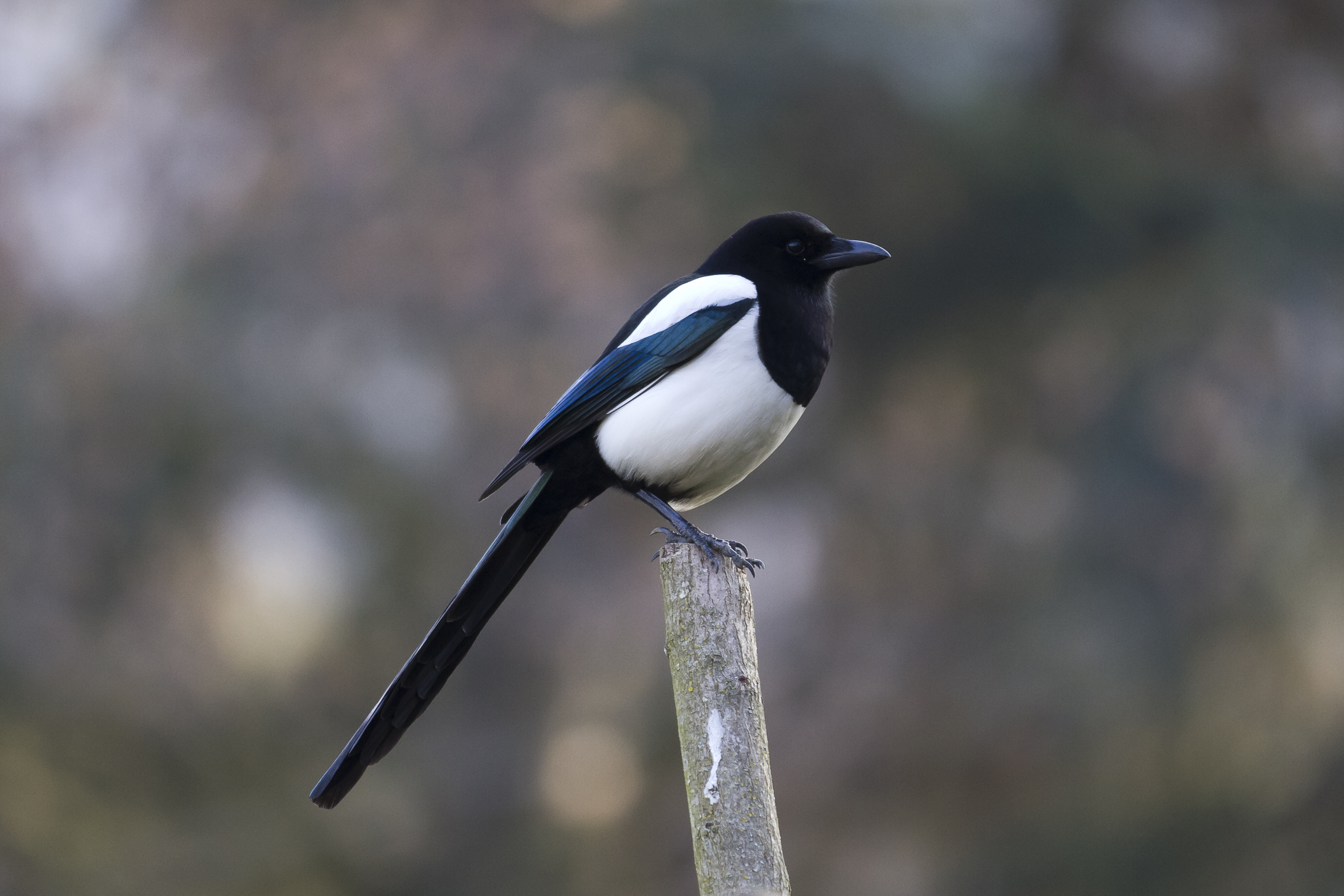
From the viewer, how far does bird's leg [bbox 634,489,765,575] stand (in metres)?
2.14

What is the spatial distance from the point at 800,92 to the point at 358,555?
2.89m

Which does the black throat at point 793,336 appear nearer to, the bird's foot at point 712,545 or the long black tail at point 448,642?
the bird's foot at point 712,545

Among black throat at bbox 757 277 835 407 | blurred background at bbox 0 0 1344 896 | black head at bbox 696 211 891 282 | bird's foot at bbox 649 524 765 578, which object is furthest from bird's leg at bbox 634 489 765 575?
blurred background at bbox 0 0 1344 896

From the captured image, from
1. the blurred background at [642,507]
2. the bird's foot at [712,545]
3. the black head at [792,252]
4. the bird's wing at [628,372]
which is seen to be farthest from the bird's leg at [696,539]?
the blurred background at [642,507]

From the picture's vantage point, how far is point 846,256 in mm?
2625

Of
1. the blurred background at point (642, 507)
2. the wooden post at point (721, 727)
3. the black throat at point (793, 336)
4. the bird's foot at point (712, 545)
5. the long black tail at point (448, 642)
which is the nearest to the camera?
the wooden post at point (721, 727)

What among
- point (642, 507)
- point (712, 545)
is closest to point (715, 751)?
point (712, 545)

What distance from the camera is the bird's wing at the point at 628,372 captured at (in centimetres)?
249

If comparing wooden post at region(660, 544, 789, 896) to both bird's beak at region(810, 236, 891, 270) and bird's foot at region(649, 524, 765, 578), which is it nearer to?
bird's foot at region(649, 524, 765, 578)

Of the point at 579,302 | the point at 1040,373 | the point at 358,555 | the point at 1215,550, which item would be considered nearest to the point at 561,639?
the point at 358,555

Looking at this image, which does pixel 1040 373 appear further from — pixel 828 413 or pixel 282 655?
pixel 282 655

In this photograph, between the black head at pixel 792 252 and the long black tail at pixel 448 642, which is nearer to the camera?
the long black tail at pixel 448 642

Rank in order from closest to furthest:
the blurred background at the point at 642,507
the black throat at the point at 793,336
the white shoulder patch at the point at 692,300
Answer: the black throat at the point at 793,336 < the white shoulder patch at the point at 692,300 < the blurred background at the point at 642,507

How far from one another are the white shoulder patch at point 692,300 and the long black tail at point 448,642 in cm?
37
